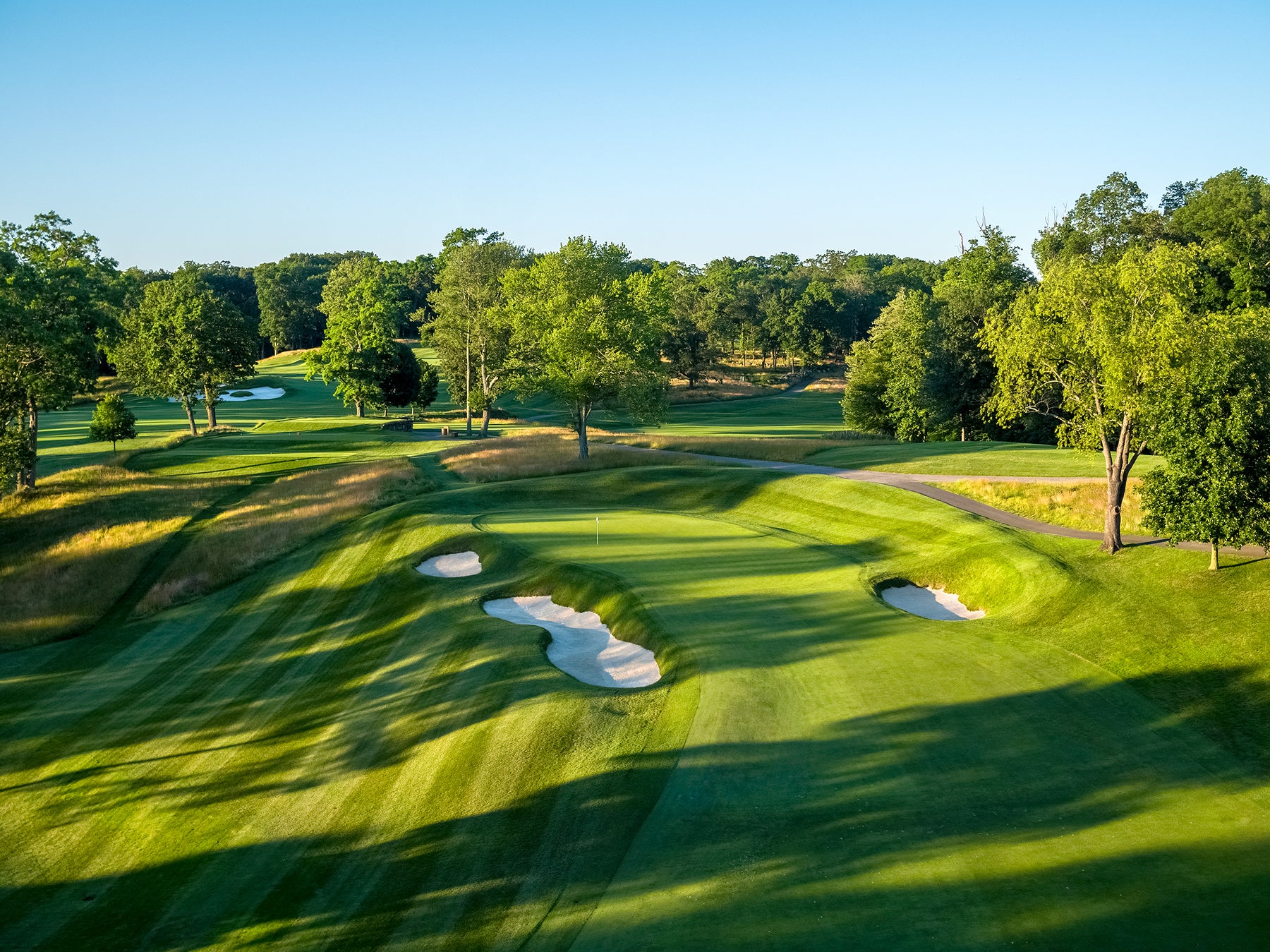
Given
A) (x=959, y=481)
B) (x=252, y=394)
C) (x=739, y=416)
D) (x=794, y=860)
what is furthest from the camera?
(x=252, y=394)

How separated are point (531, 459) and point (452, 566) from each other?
23.5 meters

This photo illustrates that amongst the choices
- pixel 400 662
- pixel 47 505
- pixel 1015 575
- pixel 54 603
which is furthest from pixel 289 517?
pixel 1015 575

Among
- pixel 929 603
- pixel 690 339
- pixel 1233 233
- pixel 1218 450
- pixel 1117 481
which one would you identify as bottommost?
pixel 929 603

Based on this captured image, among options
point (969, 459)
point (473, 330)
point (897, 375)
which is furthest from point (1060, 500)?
point (473, 330)

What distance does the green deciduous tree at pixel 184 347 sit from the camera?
244ft

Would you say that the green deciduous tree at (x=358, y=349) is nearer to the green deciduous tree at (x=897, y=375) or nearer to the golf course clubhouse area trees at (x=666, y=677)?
the golf course clubhouse area trees at (x=666, y=677)

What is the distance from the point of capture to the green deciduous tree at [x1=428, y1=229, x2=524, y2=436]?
79.8m

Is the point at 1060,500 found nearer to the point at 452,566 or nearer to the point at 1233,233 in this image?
the point at 452,566

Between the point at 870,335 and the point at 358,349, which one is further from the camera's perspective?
the point at 870,335

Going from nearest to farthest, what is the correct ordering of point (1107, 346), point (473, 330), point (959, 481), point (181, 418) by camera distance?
1. point (1107, 346)
2. point (959, 481)
3. point (473, 330)
4. point (181, 418)

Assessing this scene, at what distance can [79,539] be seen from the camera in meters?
40.7

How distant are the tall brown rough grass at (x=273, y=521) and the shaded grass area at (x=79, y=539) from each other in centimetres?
200

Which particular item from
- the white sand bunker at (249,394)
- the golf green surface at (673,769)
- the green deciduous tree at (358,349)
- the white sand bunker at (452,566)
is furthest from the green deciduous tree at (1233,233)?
the white sand bunker at (249,394)

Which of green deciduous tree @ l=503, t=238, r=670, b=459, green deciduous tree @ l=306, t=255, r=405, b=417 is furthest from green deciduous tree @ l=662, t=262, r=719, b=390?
green deciduous tree @ l=503, t=238, r=670, b=459
